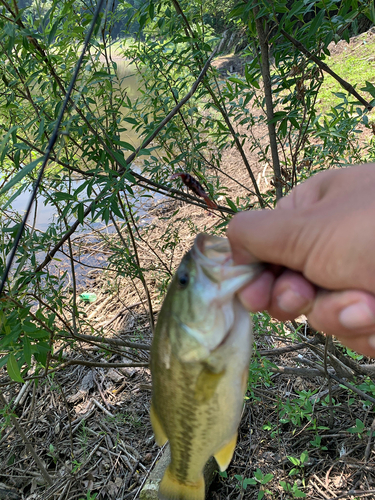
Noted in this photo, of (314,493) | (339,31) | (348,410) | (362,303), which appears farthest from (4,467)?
(339,31)

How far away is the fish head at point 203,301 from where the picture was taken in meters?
1.21

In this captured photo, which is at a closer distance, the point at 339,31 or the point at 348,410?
the point at 339,31

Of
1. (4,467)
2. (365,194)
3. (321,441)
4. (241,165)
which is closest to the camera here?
(365,194)

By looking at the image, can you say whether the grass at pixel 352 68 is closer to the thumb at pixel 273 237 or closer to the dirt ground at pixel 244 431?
the dirt ground at pixel 244 431

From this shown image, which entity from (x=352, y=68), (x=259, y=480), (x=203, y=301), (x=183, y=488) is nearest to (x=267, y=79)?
(x=203, y=301)

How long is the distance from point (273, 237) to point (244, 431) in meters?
2.98

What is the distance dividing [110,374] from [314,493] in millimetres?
2722

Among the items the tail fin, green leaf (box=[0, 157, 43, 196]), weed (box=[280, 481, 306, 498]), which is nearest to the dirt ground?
weed (box=[280, 481, 306, 498])

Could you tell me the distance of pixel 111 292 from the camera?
19.4 feet

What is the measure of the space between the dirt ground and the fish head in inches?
68.9

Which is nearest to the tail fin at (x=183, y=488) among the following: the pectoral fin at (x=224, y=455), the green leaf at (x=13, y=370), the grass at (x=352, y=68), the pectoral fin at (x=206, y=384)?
the pectoral fin at (x=224, y=455)

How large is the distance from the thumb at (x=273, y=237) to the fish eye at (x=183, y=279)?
178mm

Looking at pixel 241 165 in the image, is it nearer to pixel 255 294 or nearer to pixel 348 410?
pixel 348 410

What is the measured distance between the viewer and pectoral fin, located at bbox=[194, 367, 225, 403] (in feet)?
4.08
